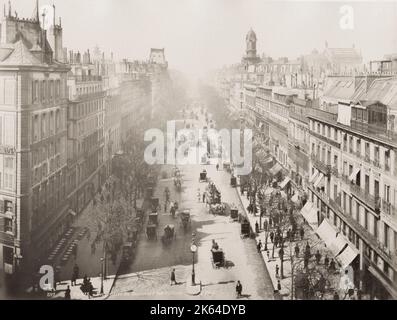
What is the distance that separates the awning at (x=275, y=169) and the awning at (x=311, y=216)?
13.3 meters

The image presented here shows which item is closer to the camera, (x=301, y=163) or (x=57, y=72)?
(x=57, y=72)

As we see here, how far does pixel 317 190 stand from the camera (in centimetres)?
3841

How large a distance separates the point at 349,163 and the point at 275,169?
2168cm

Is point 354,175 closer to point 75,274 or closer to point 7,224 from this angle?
point 75,274

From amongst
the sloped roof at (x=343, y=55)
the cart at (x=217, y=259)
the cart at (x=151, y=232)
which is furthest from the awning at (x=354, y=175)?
the sloped roof at (x=343, y=55)

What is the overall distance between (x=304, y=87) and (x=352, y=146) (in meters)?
23.5

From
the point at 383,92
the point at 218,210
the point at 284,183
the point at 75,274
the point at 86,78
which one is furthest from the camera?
the point at 284,183

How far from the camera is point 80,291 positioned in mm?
27188

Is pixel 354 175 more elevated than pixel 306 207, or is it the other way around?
pixel 354 175

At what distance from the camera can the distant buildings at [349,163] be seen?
26352 mm

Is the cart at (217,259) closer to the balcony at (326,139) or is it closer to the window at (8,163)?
the balcony at (326,139)

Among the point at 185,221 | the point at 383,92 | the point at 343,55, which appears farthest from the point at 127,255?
the point at 343,55
